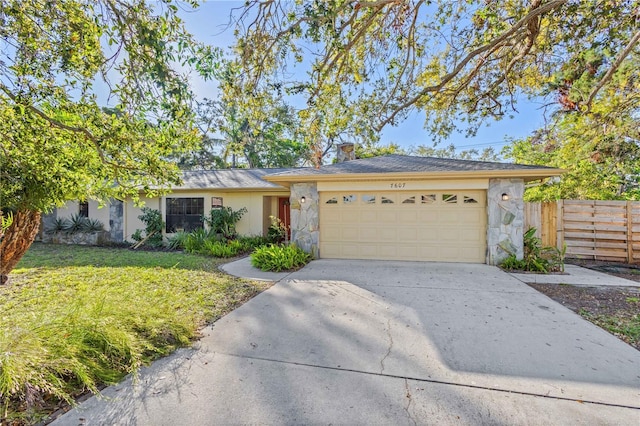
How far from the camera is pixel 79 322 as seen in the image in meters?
2.75

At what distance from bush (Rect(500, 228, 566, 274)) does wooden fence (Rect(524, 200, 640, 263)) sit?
1250 millimetres

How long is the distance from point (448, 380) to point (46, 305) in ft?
17.3

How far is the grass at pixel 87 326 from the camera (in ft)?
6.93

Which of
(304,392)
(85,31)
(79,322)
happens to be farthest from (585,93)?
(79,322)

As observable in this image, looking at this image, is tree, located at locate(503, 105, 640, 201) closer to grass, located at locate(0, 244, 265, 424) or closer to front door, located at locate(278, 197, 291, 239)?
front door, located at locate(278, 197, 291, 239)

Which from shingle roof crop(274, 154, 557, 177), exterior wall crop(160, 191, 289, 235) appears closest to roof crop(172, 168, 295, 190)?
exterior wall crop(160, 191, 289, 235)

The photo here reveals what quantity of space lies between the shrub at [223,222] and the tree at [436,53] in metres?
5.38

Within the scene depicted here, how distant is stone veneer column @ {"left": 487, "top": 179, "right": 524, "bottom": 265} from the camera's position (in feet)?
22.8

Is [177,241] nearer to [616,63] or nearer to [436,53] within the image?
[436,53]

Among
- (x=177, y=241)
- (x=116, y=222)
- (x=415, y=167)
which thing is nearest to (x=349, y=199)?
(x=415, y=167)

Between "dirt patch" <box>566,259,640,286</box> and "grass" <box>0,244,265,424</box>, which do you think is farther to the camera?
"dirt patch" <box>566,259,640,286</box>

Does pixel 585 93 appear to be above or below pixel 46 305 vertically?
above

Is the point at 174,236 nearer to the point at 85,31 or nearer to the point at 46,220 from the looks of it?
the point at 46,220

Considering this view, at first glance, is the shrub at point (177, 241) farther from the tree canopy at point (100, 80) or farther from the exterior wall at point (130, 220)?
the tree canopy at point (100, 80)
